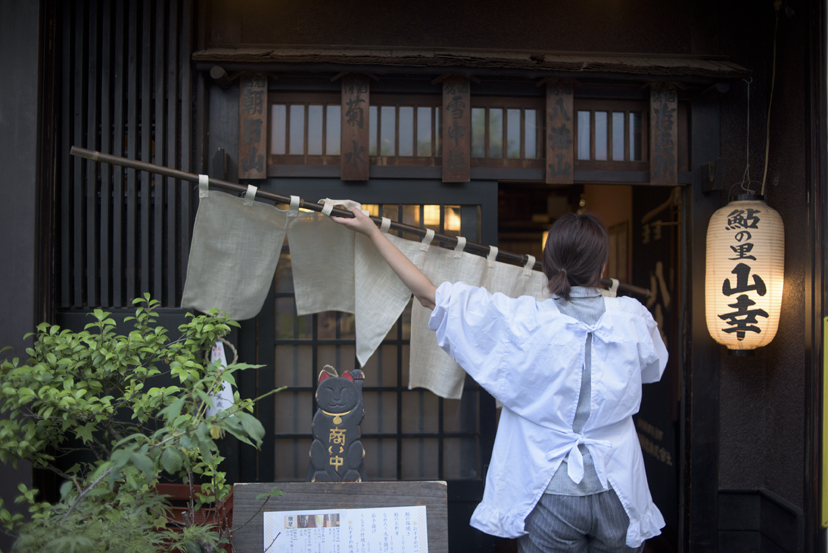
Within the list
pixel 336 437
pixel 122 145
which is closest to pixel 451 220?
pixel 336 437

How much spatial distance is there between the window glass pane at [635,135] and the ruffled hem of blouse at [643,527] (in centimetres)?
294

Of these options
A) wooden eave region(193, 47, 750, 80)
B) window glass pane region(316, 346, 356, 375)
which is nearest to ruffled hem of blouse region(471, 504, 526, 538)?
window glass pane region(316, 346, 356, 375)

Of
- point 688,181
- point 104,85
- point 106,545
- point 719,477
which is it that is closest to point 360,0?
point 104,85

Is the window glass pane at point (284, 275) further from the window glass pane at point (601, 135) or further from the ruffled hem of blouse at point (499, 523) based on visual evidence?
the window glass pane at point (601, 135)

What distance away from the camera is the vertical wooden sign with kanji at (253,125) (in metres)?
3.92

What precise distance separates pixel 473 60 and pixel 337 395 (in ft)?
9.06

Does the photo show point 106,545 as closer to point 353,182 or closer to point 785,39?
point 353,182

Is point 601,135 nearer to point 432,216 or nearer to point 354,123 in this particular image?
point 432,216

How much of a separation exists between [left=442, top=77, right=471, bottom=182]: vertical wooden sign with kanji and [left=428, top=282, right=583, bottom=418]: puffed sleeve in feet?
5.56

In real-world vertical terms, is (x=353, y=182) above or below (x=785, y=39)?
below

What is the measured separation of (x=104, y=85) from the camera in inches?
152

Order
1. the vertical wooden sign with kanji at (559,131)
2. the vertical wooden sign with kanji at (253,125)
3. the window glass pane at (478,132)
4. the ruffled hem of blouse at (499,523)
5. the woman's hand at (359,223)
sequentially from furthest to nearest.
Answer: the window glass pane at (478,132) → the vertical wooden sign with kanji at (559,131) → the vertical wooden sign with kanji at (253,125) → the woman's hand at (359,223) → the ruffled hem of blouse at (499,523)

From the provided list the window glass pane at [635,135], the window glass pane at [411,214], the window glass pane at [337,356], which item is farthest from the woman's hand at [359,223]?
the window glass pane at [635,135]

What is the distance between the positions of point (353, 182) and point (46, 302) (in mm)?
2507
